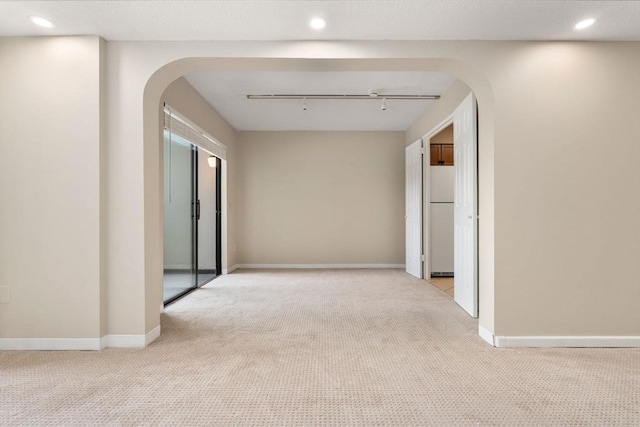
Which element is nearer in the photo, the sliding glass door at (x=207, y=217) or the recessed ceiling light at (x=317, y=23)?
the recessed ceiling light at (x=317, y=23)

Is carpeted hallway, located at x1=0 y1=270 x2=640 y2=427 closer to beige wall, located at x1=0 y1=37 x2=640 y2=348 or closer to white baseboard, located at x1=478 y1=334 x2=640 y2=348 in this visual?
white baseboard, located at x1=478 y1=334 x2=640 y2=348

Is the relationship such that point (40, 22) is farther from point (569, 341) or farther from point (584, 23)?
point (569, 341)

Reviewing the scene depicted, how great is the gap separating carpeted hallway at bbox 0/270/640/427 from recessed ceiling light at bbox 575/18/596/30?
2250 mm

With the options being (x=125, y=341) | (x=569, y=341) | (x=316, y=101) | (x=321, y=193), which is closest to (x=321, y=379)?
(x=125, y=341)

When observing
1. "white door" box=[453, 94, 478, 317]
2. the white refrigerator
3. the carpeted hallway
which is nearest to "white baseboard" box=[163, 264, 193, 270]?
the carpeted hallway

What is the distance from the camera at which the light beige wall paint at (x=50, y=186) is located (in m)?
2.68

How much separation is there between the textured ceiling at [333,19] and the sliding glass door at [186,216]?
4.93 feet

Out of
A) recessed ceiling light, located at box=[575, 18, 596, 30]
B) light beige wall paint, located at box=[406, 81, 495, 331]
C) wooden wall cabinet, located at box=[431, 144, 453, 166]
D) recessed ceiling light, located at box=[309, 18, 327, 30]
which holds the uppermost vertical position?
recessed ceiling light, located at box=[309, 18, 327, 30]

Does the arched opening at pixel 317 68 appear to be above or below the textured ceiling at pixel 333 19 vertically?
below

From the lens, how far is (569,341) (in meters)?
2.74

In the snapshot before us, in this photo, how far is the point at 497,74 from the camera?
276 cm

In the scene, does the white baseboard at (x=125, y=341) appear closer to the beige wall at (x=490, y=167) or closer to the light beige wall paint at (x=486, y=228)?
the beige wall at (x=490, y=167)

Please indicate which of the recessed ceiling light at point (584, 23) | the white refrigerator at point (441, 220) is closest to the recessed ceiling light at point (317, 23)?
the recessed ceiling light at point (584, 23)

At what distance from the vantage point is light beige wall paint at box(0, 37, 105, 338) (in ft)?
8.79
